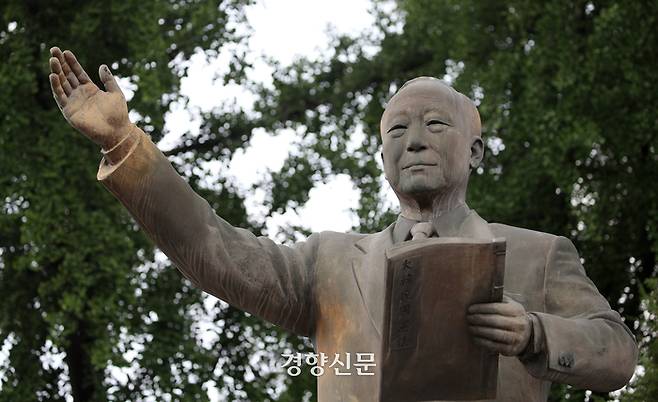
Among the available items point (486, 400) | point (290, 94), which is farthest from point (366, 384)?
point (290, 94)

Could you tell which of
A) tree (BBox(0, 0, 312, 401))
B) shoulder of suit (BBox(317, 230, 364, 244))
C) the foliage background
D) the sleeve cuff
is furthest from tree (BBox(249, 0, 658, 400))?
the sleeve cuff

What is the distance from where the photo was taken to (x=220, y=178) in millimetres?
19500

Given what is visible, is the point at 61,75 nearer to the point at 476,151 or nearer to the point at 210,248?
the point at 210,248

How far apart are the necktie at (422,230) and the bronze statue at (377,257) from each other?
2 cm

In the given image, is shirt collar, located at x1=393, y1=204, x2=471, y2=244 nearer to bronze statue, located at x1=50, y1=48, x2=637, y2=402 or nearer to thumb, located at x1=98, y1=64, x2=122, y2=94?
bronze statue, located at x1=50, y1=48, x2=637, y2=402

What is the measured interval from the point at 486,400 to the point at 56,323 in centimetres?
1062

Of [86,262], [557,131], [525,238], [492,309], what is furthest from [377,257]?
[557,131]

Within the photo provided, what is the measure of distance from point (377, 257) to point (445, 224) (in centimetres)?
31

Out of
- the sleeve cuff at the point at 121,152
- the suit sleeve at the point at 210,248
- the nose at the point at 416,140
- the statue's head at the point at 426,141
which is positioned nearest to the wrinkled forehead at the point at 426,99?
the statue's head at the point at 426,141

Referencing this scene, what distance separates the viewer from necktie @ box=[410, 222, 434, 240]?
7.11 metres

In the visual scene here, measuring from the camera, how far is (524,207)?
19.3 meters

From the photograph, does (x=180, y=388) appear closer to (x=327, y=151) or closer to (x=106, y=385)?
(x=106, y=385)

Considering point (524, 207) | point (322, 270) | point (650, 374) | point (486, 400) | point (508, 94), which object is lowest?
point (486, 400)

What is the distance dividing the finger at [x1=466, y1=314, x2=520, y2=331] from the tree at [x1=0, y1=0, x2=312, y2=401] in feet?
33.6
